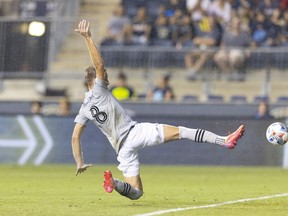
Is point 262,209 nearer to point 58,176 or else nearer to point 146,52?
point 58,176

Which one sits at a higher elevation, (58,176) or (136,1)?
(136,1)

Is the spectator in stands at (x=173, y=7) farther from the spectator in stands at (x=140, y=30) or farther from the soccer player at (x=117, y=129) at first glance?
the soccer player at (x=117, y=129)

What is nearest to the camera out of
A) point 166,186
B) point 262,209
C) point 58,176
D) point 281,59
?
point 262,209

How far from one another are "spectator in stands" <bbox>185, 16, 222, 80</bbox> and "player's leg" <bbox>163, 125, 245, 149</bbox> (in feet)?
47.5

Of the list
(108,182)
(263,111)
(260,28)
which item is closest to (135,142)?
(108,182)

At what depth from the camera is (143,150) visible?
2670 centimetres

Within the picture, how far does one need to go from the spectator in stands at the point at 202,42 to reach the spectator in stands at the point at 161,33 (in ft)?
2.51

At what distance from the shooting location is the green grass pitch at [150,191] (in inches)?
519

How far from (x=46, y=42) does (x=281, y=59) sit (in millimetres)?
6259

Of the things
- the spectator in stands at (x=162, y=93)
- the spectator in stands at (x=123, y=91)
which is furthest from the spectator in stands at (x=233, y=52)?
the spectator in stands at (x=123, y=91)

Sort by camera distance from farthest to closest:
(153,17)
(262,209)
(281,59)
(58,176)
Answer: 1. (153,17)
2. (281,59)
3. (58,176)
4. (262,209)

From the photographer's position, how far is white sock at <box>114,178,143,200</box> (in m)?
13.2

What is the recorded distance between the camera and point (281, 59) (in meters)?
28.0

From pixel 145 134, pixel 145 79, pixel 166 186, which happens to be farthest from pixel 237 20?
pixel 145 134
